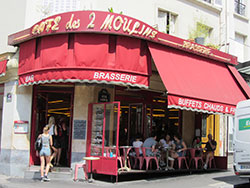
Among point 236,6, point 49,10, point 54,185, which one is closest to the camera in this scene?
point 54,185

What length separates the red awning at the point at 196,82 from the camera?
10.4 meters

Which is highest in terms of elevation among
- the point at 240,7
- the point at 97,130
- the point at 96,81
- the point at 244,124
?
the point at 240,7

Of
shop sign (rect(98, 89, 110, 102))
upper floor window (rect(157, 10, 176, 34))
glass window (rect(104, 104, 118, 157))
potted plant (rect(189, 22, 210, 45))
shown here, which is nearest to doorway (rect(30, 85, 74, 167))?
shop sign (rect(98, 89, 110, 102))

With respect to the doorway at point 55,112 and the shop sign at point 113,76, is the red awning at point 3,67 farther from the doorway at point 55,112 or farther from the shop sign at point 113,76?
the shop sign at point 113,76

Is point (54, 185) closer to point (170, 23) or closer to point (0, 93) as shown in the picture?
point (0, 93)

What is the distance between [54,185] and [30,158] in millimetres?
2210

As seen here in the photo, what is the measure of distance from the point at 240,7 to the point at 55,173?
44.2ft

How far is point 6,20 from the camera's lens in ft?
42.0

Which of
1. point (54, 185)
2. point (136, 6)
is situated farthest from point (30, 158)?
point (136, 6)

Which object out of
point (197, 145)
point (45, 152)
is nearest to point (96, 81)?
point (45, 152)

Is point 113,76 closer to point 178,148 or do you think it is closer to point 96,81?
point 96,81

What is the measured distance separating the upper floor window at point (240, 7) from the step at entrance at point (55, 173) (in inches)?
498

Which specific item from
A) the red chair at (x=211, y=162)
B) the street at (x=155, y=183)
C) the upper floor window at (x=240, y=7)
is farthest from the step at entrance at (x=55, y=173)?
the upper floor window at (x=240, y=7)

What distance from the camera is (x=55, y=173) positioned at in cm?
1072
